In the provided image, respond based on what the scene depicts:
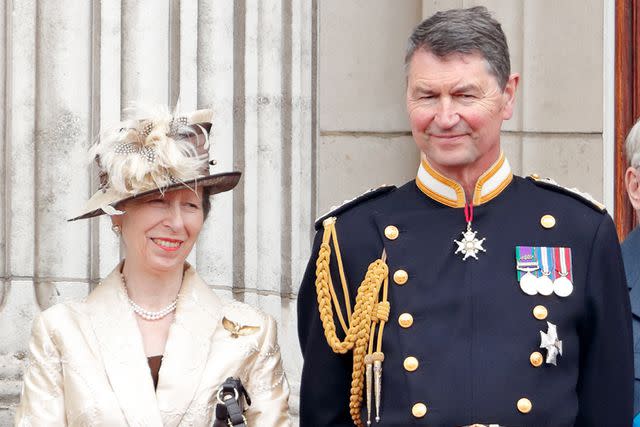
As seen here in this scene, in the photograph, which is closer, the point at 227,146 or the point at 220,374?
the point at 220,374

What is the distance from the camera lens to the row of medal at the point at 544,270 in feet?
11.7

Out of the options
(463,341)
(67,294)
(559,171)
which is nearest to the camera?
(463,341)

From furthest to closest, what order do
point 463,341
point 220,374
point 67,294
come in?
point 67,294, point 220,374, point 463,341

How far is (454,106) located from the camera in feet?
11.6

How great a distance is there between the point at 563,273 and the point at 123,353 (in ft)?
3.62

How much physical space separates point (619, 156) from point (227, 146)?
5.25 ft

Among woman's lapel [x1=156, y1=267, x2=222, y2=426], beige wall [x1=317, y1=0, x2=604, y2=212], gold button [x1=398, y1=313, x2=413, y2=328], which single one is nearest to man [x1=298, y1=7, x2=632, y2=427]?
gold button [x1=398, y1=313, x2=413, y2=328]

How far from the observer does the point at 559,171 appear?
575 cm

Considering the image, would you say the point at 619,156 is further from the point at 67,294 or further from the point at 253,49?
the point at 67,294

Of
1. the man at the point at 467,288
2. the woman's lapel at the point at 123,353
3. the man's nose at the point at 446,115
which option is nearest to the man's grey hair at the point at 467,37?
the man at the point at 467,288

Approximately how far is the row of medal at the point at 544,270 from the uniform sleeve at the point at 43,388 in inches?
45.8

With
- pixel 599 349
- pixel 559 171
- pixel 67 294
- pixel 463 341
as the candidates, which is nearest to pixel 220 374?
pixel 463 341

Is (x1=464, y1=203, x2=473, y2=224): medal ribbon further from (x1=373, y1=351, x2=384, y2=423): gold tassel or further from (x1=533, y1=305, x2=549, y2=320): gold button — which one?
(x1=373, y1=351, x2=384, y2=423): gold tassel

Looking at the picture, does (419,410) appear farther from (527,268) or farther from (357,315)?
(527,268)
